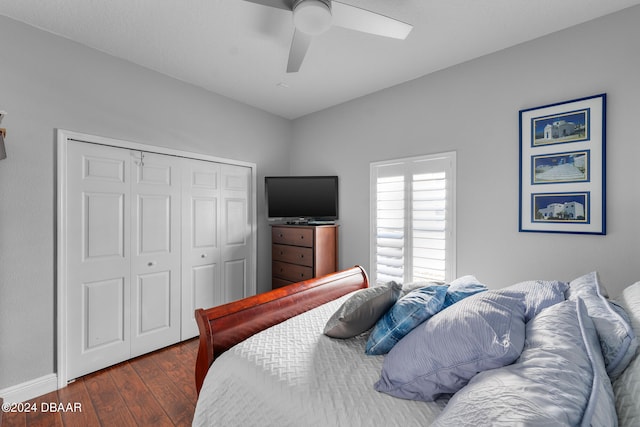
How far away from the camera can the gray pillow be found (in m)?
1.46

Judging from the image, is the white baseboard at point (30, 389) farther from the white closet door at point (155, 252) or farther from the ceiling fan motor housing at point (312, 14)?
the ceiling fan motor housing at point (312, 14)

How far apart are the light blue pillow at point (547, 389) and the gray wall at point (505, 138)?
1.42m

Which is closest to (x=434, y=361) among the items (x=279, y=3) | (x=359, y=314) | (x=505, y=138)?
(x=359, y=314)

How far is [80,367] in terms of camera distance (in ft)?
7.51

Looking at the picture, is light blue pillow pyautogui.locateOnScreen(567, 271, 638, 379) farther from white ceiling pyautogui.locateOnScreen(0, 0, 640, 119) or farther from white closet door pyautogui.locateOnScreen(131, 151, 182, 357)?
white closet door pyautogui.locateOnScreen(131, 151, 182, 357)

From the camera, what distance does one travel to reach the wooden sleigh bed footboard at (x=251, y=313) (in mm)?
1462

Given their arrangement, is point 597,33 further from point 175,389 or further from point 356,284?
point 175,389

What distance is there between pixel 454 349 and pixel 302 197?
2.68 metres

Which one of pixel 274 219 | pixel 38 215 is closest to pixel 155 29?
pixel 38 215

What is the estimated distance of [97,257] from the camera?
2.38 metres

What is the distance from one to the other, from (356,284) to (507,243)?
1.27 metres

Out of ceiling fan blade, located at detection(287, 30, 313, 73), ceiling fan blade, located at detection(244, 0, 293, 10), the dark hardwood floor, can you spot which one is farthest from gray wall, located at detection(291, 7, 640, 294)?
the dark hardwood floor

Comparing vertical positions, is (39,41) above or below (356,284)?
above

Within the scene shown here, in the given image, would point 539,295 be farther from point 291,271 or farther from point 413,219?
point 291,271
